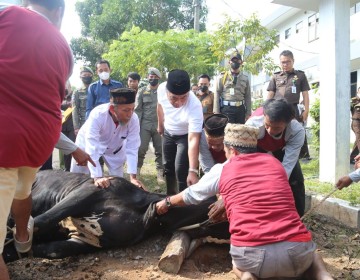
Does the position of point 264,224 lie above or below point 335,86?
below

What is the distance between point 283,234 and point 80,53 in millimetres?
24469

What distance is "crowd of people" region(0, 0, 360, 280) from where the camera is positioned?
7.09 feet

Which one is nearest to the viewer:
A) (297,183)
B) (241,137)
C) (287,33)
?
(241,137)

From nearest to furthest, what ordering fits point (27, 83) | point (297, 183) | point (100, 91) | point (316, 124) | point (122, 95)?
point (27, 83), point (122, 95), point (297, 183), point (100, 91), point (316, 124)

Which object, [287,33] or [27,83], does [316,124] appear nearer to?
[27,83]

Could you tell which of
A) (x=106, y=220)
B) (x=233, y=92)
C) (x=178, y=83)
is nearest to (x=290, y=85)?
(x=233, y=92)

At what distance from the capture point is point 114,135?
4.58 m

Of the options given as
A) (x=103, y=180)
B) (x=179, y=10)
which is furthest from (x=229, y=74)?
(x=179, y=10)

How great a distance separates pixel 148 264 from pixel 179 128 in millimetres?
1721

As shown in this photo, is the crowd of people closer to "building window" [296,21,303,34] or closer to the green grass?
the green grass

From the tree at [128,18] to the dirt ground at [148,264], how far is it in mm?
18428

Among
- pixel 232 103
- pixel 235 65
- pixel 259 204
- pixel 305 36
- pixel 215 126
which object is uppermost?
pixel 305 36

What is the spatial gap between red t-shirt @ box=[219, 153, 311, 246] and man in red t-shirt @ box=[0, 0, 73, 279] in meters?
1.24

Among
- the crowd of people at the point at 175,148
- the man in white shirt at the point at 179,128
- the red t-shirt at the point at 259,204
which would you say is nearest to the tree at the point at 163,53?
the man in white shirt at the point at 179,128
